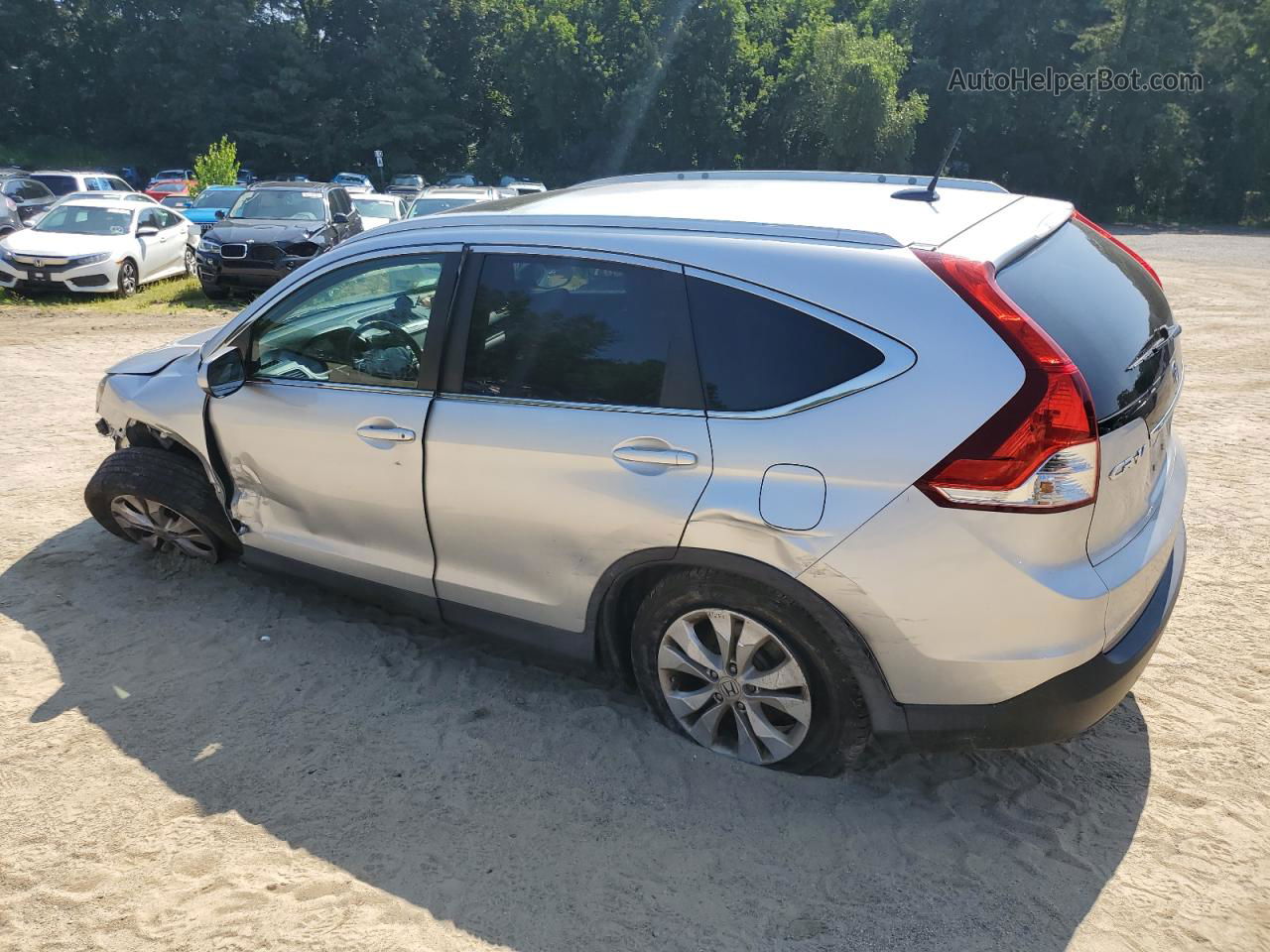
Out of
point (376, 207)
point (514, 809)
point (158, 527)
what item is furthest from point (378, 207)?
point (514, 809)

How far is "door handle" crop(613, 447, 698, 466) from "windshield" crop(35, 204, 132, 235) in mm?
14363

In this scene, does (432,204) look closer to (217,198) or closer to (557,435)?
(217,198)

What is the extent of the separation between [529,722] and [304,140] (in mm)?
54618

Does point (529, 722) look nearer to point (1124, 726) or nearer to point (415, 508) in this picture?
point (415, 508)

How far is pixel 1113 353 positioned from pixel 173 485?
12.3 feet

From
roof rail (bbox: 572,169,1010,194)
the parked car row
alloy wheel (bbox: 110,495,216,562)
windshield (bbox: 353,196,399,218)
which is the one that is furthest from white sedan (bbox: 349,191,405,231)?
roof rail (bbox: 572,169,1010,194)

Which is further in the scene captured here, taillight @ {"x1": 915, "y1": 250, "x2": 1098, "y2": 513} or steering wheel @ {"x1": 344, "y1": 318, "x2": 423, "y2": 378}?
steering wheel @ {"x1": 344, "y1": 318, "x2": 423, "y2": 378}

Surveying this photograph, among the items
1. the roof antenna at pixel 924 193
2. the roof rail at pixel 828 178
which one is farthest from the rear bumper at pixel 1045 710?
the roof rail at pixel 828 178

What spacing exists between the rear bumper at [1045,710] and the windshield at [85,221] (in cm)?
1525

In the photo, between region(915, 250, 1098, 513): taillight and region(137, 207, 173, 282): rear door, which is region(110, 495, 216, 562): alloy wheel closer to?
region(915, 250, 1098, 513): taillight

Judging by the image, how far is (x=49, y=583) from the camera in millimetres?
4473

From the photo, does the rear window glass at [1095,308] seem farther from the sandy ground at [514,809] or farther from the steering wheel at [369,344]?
the steering wheel at [369,344]

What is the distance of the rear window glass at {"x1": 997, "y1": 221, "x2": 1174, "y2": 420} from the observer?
2572 millimetres

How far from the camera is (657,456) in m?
2.88
